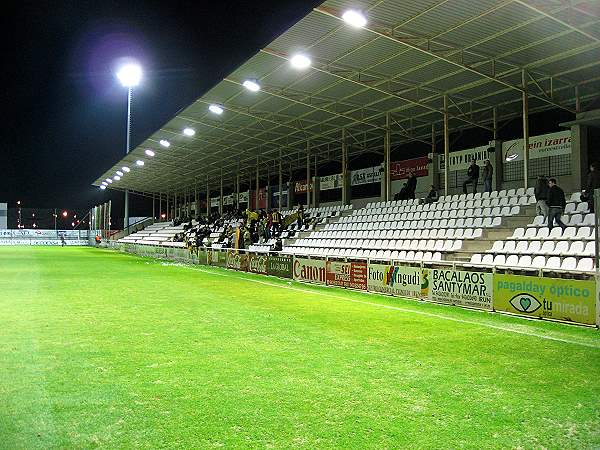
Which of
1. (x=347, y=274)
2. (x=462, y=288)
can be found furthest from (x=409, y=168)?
(x=462, y=288)

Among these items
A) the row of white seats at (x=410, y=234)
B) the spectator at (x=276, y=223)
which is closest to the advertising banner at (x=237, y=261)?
the row of white seats at (x=410, y=234)

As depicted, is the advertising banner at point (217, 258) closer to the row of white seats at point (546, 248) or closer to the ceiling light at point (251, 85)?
the ceiling light at point (251, 85)

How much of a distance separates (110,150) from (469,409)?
61855 millimetres

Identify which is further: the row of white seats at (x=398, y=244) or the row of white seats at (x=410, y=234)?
the row of white seats at (x=410, y=234)

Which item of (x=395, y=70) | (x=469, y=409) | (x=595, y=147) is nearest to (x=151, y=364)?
(x=469, y=409)

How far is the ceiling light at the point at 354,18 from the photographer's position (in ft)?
46.6

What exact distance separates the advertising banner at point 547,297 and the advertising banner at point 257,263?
11.9 m

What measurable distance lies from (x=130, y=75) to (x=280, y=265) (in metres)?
42.3

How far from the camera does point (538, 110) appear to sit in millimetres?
23672

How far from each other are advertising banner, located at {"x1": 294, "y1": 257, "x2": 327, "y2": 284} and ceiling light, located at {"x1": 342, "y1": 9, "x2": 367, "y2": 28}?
298 inches

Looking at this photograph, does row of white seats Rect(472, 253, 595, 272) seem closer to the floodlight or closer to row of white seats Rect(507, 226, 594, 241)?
row of white seats Rect(507, 226, 594, 241)

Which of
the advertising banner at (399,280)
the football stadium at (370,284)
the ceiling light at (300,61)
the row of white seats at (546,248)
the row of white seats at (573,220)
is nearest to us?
the football stadium at (370,284)

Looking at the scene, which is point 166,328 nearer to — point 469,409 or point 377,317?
point 377,317

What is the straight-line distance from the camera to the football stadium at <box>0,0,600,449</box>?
15.1 ft
